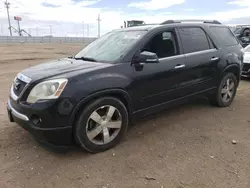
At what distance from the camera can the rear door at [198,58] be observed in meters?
4.32

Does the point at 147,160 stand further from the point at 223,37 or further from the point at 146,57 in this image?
the point at 223,37

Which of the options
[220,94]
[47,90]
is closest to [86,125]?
[47,90]

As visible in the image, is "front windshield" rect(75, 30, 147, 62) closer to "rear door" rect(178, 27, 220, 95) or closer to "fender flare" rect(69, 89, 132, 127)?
"fender flare" rect(69, 89, 132, 127)

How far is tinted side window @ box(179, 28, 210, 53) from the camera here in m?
4.33

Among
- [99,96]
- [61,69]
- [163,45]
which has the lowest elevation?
[99,96]

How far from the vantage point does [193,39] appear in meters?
4.52

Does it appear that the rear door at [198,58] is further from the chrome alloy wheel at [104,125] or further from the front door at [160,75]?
the chrome alloy wheel at [104,125]

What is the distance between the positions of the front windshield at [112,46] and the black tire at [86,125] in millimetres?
671

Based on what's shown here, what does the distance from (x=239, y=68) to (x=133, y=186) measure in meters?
3.87

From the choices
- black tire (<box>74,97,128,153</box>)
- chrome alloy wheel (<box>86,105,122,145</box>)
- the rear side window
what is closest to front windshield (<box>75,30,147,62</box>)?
black tire (<box>74,97,128,153</box>)

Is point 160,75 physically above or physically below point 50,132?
above

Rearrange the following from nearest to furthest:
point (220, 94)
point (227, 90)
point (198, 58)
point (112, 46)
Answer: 1. point (112, 46)
2. point (198, 58)
3. point (220, 94)
4. point (227, 90)

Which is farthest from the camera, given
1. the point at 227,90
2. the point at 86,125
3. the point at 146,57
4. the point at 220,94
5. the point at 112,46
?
the point at 227,90

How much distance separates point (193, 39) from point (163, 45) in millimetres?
796
